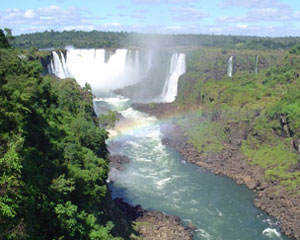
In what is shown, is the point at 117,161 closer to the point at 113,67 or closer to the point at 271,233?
Answer: the point at 271,233

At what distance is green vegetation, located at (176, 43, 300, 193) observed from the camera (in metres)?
35.8

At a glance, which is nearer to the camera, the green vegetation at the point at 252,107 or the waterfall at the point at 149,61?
the green vegetation at the point at 252,107

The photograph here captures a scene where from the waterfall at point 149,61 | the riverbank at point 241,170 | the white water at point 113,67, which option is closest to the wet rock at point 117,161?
the riverbank at point 241,170

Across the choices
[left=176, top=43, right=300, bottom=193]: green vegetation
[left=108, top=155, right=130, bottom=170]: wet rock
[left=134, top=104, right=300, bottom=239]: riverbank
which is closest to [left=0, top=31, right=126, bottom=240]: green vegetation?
[left=108, top=155, right=130, bottom=170]: wet rock

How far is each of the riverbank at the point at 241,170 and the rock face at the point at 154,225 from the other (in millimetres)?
7196

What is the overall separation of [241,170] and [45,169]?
2266 centimetres

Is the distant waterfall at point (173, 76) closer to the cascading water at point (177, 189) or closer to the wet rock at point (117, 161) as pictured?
the cascading water at point (177, 189)

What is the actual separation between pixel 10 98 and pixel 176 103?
132ft

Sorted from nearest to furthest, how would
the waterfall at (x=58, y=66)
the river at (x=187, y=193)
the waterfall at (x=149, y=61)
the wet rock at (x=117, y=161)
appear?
the river at (x=187, y=193) < the wet rock at (x=117, y=161) < the waterfall at (x=58, y=66) < the waterfall at (x=149, y=61)

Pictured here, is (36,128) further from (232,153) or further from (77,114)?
(232,153)

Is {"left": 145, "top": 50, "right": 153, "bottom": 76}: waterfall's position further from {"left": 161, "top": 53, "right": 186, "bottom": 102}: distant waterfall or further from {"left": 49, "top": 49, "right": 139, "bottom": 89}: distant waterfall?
{"left": 161, "top": 53, "right": 186, "bottom": 102}: distant waterfall

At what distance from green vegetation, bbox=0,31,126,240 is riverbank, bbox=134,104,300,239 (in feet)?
40.8

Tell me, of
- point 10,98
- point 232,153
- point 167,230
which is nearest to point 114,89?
point 232,153

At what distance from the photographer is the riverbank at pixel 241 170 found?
26.5 meters
